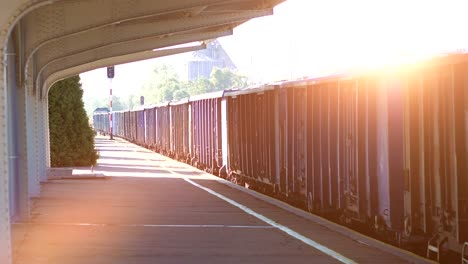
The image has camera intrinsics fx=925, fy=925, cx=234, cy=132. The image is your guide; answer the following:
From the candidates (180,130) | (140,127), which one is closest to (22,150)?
(180,130)

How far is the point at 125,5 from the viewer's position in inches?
612

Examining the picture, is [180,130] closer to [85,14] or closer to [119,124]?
[85,14]

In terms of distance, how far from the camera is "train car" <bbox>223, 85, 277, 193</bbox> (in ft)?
72.7

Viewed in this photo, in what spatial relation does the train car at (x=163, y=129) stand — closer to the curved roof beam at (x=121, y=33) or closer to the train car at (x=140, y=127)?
the train car at (x=140, y=127)

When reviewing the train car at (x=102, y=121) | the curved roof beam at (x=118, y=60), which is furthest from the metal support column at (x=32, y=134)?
the train car at (x=102, y=121)

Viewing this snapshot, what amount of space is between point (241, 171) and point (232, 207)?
7.11m

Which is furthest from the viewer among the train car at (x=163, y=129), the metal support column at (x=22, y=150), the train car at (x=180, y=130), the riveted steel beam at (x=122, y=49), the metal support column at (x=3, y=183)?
the train car at (x=163, y=129)

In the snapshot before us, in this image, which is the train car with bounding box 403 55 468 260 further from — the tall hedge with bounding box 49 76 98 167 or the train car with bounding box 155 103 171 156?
the train car with bounding box 155 103 171 156

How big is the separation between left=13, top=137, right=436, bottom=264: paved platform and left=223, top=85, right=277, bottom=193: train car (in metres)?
0.77

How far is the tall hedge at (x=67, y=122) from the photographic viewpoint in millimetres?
32438

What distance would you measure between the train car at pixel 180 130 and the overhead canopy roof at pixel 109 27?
866 centimetres

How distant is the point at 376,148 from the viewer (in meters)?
13.7

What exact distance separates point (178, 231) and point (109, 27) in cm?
622

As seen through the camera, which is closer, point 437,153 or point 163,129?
point 437,153
